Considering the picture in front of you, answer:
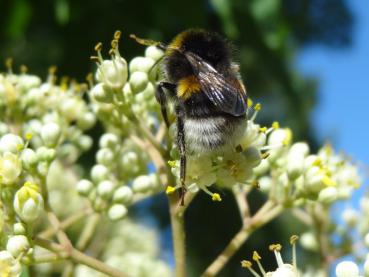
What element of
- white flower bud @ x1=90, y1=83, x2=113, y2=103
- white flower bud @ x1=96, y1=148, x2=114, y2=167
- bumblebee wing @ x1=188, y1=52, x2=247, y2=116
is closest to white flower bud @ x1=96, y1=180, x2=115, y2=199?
white flower bud @ x1=96, y1=148, x2=114, y2=167

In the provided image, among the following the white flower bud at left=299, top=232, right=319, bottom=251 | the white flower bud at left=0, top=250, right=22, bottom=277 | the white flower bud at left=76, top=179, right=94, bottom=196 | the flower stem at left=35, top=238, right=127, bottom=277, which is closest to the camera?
the white flower bud at left=0, top=250, right=22, bottom=277

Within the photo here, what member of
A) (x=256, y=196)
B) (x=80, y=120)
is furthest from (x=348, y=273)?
(x=256, y=196)

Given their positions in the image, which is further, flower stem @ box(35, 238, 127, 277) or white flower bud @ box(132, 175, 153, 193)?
white flower bud @ box(132, 175, 153, 193)

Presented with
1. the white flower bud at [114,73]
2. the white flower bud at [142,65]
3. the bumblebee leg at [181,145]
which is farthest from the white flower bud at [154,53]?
the bumblebee leg at [181,145]

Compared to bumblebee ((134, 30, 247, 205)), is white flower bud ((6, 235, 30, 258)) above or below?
below

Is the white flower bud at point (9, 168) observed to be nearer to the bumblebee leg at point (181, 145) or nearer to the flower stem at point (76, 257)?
the flower stem at point (76, 257)

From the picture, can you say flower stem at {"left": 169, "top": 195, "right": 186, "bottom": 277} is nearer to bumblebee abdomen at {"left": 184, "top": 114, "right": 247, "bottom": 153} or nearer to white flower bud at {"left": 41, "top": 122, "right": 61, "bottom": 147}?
bumblebee abdomen at {"left": 184, "top": 114, "right": 247, "bottom": 153}

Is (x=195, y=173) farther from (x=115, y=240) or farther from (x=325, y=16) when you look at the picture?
(x=325, y=16)
